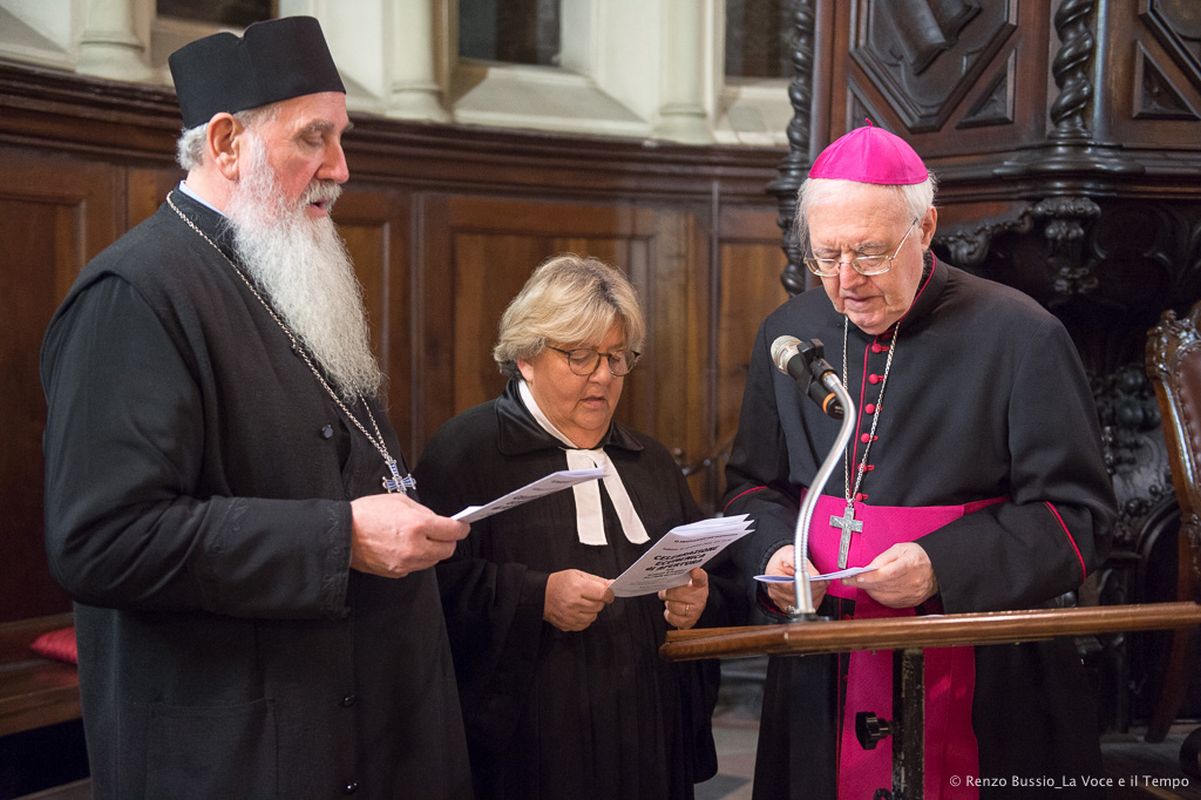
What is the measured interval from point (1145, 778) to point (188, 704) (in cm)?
321

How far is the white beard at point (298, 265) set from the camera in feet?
7.74

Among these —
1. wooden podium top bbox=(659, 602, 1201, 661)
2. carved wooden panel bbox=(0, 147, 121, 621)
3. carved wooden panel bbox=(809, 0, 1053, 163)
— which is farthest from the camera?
carved wooden panel bbox=(0, 147, 121, 621)

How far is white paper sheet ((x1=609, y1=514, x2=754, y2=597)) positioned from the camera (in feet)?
7.67

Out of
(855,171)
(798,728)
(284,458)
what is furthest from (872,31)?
(284,458)

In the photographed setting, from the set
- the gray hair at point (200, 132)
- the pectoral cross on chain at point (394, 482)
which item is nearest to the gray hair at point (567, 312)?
the pectoral cross on chain at point (394, 482)

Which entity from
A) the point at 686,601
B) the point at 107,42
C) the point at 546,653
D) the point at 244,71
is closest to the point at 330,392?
the point at 244,71

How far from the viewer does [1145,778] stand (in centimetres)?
409

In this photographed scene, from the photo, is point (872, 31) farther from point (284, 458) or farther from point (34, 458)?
point (34, 458)

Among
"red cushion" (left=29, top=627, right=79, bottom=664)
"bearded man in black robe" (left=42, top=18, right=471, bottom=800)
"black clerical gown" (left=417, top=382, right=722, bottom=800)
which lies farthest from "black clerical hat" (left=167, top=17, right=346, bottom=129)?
"red cushion" (left=29, top=627, right=79, bottom=664)

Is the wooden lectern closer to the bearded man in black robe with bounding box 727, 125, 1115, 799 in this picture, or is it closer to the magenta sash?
the bearded man in black robe with bounding box 727, 125, 1115, 799

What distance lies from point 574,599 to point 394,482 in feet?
1.76

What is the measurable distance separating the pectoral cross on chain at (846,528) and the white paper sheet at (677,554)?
282 millimetres

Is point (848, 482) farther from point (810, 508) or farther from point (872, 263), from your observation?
point (810, 508)

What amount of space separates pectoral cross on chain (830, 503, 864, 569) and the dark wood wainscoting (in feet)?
10.9
